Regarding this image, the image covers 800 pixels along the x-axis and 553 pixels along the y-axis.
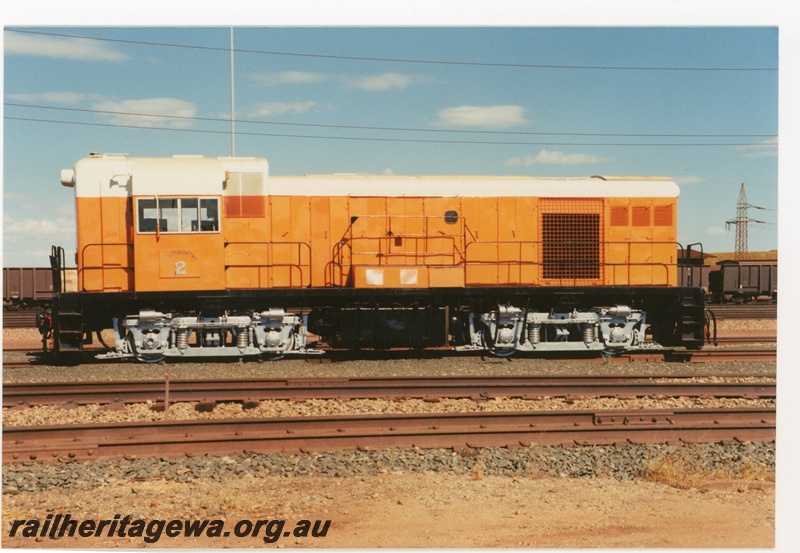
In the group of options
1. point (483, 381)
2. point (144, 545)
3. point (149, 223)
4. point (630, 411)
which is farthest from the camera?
point (149, 223)

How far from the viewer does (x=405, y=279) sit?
1236 cm

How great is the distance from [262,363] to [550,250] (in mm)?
5667

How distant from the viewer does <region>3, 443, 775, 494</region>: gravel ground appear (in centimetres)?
644

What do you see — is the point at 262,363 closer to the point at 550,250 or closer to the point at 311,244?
A: the point at 311,244

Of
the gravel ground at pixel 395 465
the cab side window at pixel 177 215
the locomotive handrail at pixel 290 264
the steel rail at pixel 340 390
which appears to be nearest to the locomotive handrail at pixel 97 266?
the cab side window at pixel 177 215

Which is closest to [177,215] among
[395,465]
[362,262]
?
[362,262]

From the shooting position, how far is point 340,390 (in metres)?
9.33

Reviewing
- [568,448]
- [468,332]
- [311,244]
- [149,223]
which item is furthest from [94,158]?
[568,448]

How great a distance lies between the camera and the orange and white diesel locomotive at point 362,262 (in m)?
11.9

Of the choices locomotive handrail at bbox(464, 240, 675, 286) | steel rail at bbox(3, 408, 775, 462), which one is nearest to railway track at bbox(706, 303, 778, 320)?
locomotive handrail at bbox(464, 240, 675, 286)

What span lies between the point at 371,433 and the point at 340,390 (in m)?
2.08

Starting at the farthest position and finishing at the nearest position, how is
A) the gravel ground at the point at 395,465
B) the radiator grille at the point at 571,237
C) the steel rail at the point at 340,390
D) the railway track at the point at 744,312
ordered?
the railway track at the point at 744,312, the radiator grille at the point at 571,237, the steel rail at the point at 340,390, the gravel ground at the point at 395,465

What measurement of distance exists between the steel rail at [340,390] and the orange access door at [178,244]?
2436 millimetres

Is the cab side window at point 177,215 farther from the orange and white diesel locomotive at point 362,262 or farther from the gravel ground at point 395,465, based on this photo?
the gravel ground at point 395,465
